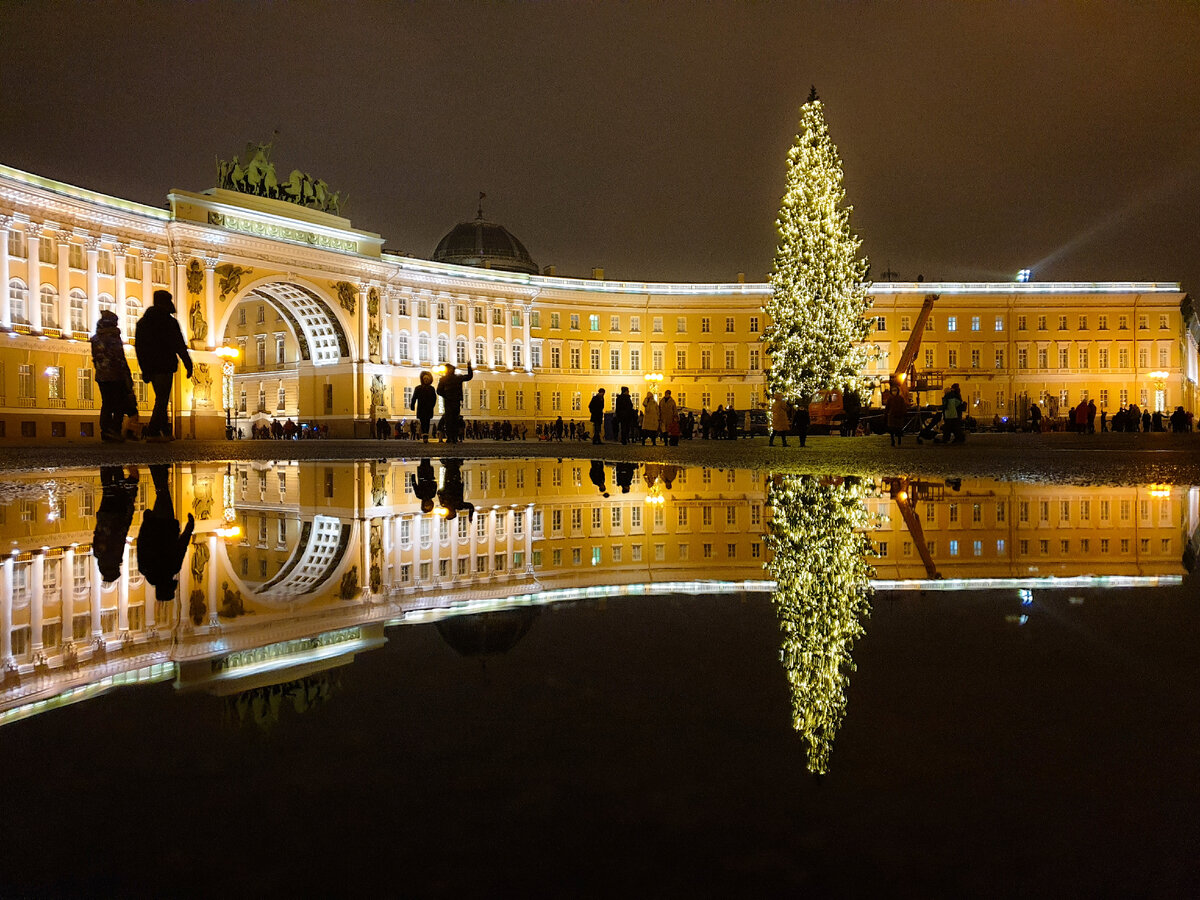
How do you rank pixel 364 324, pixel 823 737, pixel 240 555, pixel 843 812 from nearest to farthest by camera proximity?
1. pixel 843 812
2. pixel 823 737
3. pixel 240 555
4. pixel 364 324

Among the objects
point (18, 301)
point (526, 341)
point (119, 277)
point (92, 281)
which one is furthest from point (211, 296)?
point (526, 341)

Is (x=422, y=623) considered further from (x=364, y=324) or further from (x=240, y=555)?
(x=364, y=324)

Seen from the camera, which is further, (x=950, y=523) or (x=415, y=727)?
(x=950, y=523)

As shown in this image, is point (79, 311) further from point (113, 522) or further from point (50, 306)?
point (113, 522)

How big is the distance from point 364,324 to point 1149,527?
48.1m

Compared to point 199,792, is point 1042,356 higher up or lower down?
higher up

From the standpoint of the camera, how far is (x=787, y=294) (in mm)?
35156

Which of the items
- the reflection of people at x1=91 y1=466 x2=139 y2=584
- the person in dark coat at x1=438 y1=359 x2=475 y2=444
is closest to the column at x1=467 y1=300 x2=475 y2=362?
the person in dark coat at x1=438 y1=359 x2=475 y2=444

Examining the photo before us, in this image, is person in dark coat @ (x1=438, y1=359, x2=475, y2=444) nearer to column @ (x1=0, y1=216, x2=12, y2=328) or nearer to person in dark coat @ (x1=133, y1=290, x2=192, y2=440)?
person in dark coat @ (x1=133, y1=290, x2=192, y2=440)

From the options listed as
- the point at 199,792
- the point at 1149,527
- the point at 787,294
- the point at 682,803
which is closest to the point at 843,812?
the point at 682,803

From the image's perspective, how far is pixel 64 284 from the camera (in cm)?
3678

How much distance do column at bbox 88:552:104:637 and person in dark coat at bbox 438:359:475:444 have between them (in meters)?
13.6

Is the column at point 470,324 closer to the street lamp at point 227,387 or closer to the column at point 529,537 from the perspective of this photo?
the street lamp at point 227,387

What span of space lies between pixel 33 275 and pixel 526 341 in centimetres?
2895
